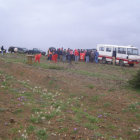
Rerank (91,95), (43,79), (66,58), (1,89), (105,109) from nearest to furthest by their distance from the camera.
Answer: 1. (105,109)
2. (1,89)
3. (91,95)
4. (43,79)
5. (66,58)

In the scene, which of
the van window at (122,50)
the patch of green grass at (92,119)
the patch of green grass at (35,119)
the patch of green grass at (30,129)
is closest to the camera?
the patch of green grass at (30,129)

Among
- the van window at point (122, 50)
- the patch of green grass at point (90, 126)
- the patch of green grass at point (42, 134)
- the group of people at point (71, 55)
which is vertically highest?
the van window at point (122, 50)

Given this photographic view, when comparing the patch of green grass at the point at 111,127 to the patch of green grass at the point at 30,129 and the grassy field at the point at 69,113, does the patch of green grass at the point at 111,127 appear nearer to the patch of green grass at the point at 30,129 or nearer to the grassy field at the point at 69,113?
the grassy field at the point at 69,113

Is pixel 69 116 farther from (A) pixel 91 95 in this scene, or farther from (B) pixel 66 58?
(B) pixel 66 58

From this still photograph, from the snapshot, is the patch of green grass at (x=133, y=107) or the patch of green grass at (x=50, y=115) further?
the patch of green grass at (x=133, y=107)

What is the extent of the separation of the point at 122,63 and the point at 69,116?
65.6 ft

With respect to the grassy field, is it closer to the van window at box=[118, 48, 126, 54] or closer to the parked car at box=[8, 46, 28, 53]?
the van window at box=[118, 48, 126, 54]

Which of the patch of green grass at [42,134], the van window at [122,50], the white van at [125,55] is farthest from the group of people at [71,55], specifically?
the patch of green grass at [42,134]

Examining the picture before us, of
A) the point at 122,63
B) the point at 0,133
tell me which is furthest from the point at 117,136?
the point at 122,63

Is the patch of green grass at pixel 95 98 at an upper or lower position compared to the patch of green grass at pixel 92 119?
upper

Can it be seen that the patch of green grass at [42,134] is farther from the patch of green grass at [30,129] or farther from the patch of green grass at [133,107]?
the patch of green grass at [133,107]

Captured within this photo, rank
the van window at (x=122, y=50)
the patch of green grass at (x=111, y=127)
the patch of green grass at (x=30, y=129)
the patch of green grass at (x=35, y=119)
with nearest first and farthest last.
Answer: the patch of green grass at (x=30, y=129)
the patch of green grass at (x=35, y=119)
the patch of green grass at (x=111, y=127)
the van window at (x=122, y=50)

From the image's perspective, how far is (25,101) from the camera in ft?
24.0

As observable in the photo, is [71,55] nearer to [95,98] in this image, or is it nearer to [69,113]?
[95,98]
